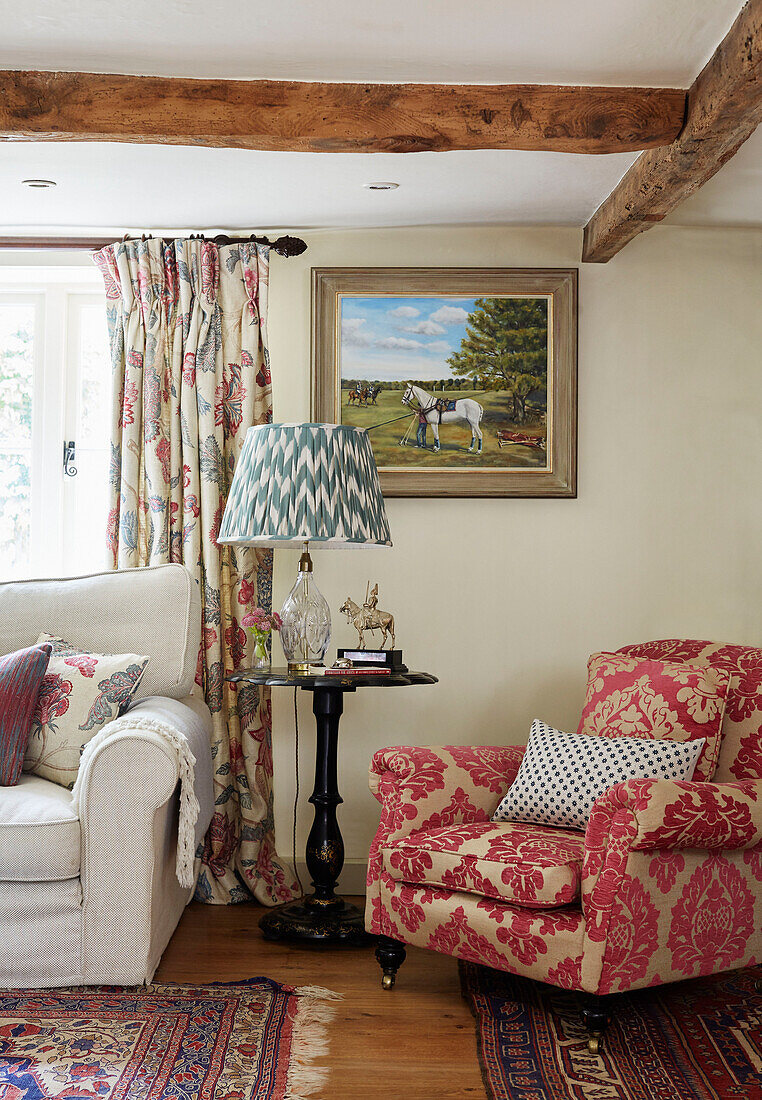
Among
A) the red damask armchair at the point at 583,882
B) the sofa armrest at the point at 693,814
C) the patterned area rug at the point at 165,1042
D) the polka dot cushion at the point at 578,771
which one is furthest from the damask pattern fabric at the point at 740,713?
the patterned area rug at the point at 165,1042

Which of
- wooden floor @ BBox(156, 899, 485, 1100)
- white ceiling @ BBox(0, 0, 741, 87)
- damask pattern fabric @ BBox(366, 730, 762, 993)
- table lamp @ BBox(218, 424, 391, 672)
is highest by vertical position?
white ceiling @ BBox(0, 0, 741, 87)

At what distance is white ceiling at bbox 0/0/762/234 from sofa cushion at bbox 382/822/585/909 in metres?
1.83

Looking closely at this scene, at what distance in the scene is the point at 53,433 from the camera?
387 centimetres

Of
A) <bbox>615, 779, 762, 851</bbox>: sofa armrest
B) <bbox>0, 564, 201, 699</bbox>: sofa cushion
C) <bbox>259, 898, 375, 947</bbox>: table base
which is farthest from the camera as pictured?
<bbox>0, 564, 201, 699</bbox>: sofa cushion

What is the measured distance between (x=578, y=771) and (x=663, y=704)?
310 millimetres

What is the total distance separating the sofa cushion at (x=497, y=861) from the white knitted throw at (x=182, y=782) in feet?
1.70

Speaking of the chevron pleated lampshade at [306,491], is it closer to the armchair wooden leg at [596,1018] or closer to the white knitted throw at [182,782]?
the white knitted throw at [182,782]

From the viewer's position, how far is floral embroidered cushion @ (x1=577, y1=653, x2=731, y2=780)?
2719mm

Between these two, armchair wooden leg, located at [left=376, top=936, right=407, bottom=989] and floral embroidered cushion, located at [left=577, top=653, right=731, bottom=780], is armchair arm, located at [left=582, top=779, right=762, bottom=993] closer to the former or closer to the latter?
floral embroidered cushion, located at [left=577, top=653, right=731, bottom=780]

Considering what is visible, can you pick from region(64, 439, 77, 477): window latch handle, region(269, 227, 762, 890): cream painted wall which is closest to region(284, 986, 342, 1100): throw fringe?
region(269, 227, 762, 890): cream painted wall

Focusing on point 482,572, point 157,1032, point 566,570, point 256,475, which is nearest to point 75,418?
point 256,475

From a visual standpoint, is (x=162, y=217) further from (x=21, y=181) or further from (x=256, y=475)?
(x=256, y=475)

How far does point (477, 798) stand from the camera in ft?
9.12

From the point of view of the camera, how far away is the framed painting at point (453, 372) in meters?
3.61
